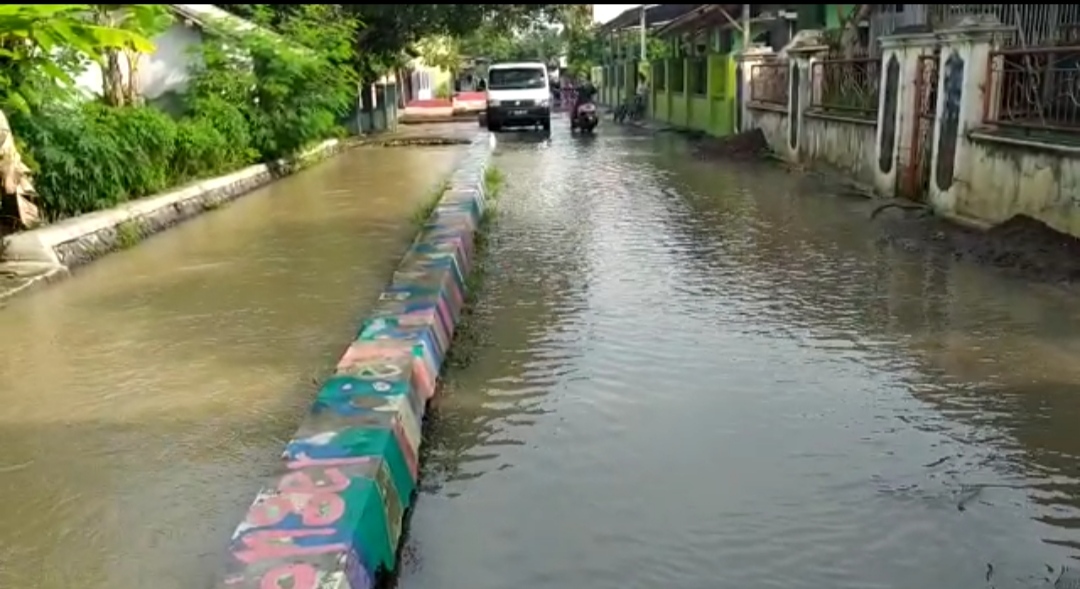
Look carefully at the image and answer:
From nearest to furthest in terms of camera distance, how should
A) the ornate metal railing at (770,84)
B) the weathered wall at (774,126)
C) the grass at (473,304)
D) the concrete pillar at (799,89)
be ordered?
the grass at (473,304) < the concrete pillar at (799,89) < the weathered wall at (774,126) < the ornate metal railing at (770,84)

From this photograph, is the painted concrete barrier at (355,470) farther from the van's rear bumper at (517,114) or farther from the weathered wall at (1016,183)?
the van's rear bumper at (517,114)

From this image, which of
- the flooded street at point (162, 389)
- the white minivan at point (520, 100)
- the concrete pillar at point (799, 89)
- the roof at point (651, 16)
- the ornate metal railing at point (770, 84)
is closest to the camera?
the flooded street at point (162, 389)

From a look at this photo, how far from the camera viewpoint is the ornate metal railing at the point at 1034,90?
9.16 m

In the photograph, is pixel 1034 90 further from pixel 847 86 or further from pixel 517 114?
pixel 517 114

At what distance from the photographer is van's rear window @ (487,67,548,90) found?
29.5 m

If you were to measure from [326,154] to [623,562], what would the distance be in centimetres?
1899

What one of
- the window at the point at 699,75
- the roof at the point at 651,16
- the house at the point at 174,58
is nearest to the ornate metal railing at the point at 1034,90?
the house at the point at 174,58

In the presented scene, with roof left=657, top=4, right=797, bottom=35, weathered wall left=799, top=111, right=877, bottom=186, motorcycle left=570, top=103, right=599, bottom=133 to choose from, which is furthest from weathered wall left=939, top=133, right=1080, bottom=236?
motorcycle left=570, top=103, right=599, bottom=133

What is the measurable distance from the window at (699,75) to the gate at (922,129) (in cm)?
1442

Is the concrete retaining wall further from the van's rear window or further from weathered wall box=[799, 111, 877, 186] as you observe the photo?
the van's rear window

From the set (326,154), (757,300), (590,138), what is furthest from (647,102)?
(757,300)

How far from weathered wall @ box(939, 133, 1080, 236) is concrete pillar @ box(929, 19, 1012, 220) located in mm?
49

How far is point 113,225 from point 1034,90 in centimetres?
958

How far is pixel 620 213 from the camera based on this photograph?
1234cm
